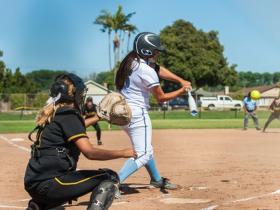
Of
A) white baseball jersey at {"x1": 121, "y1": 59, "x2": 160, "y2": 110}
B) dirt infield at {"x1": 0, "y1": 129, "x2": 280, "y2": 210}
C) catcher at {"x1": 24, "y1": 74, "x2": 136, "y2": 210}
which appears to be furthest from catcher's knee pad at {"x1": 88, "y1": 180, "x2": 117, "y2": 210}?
white baseball jersey at {"x1": 121, "y1": 59, "x2": 160, "y2": 110}

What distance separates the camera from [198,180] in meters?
9.03

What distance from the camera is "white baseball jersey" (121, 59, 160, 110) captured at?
7.24 metres

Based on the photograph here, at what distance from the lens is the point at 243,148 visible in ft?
51.3

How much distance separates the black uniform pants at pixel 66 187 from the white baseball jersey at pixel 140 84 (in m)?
2.34

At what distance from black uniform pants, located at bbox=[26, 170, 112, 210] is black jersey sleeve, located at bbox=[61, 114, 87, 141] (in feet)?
1.23

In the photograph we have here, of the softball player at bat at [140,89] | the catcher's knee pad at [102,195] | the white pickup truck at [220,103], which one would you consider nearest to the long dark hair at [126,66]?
the softball player at bat at [140,89]

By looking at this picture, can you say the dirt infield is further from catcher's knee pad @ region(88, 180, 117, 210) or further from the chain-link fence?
the chain-link fence

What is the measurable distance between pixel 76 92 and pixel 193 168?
5.97 m

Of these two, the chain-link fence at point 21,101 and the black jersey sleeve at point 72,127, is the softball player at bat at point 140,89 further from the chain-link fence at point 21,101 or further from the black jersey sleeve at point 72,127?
the chain-link fence at point 21,101

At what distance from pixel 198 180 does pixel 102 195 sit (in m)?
4.34

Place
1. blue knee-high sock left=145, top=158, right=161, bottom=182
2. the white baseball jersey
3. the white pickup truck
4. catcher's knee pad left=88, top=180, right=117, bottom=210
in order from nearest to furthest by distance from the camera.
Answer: catcher's knee pad left=88, top=180, right=117, bottom=210, the white baseball jersey, blue knee-high sock left=145, top=158, right=161, bottom=182, the white pickup truck

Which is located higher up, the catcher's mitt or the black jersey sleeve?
the catcher's mitt

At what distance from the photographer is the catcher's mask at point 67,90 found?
16.8ft

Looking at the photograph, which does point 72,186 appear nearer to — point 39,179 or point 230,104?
point 39,179
